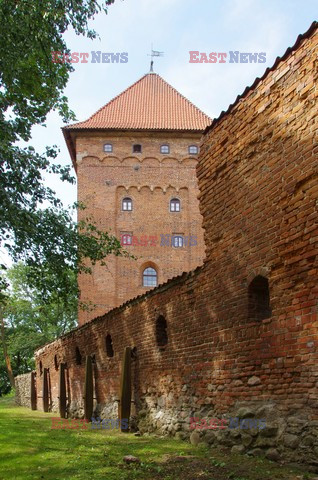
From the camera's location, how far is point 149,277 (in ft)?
93.9

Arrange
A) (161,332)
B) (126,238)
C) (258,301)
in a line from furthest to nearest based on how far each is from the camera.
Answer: (126,238), (161,332), (258,301)

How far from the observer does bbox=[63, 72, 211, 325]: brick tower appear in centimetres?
2861

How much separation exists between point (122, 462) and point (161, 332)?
11.8 ft

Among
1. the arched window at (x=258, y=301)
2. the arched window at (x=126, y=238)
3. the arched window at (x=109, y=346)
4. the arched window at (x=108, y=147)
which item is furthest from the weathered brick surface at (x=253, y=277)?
the arched window at (x=108, y=147)

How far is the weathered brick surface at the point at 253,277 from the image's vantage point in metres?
5.81

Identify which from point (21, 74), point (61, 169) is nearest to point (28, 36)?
point (21, 74)

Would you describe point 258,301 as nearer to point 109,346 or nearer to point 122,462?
point 122,462

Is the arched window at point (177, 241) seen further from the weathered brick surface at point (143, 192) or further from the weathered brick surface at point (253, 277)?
the weathered brick surface at point (253, 277)

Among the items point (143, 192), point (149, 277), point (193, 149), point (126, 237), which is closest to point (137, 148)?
point (143, 192)

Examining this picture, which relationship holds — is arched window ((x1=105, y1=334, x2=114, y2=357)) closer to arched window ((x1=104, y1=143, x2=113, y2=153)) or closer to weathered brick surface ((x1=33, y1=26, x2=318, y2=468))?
weathered brick surface ((x1=33, y1=26, x2=318, y2=468))

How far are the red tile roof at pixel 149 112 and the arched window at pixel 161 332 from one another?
20.9m

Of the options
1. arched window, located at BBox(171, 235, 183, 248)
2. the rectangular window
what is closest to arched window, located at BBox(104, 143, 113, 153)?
the rectangular window

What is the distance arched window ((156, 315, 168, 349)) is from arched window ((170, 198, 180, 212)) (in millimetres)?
19713

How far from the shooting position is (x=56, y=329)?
4012 cm
